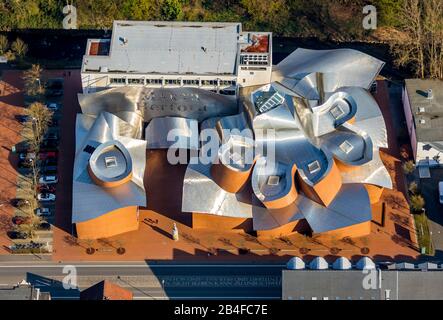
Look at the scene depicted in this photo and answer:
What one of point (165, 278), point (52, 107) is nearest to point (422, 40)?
point (165, 278)

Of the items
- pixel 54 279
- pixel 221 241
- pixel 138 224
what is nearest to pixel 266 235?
pixel 221 241

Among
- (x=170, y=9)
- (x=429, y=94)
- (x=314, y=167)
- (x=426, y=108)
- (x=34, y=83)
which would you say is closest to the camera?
(x=314, y=167)

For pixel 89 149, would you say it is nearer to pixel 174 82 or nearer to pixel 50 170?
pixel 50 170

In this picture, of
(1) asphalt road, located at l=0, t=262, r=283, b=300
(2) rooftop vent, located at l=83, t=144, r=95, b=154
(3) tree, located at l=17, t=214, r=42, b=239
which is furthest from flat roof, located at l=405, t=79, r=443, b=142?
(3) tree, located at l=17, t=214, r=42, b=239

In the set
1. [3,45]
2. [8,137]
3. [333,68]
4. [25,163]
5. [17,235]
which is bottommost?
[17,235]

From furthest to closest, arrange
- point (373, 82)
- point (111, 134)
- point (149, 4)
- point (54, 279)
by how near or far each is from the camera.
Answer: point (149, 4) → point (373, 82) → point (111, 134) → point (54, 279)

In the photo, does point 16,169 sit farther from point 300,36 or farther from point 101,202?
point 300,36
